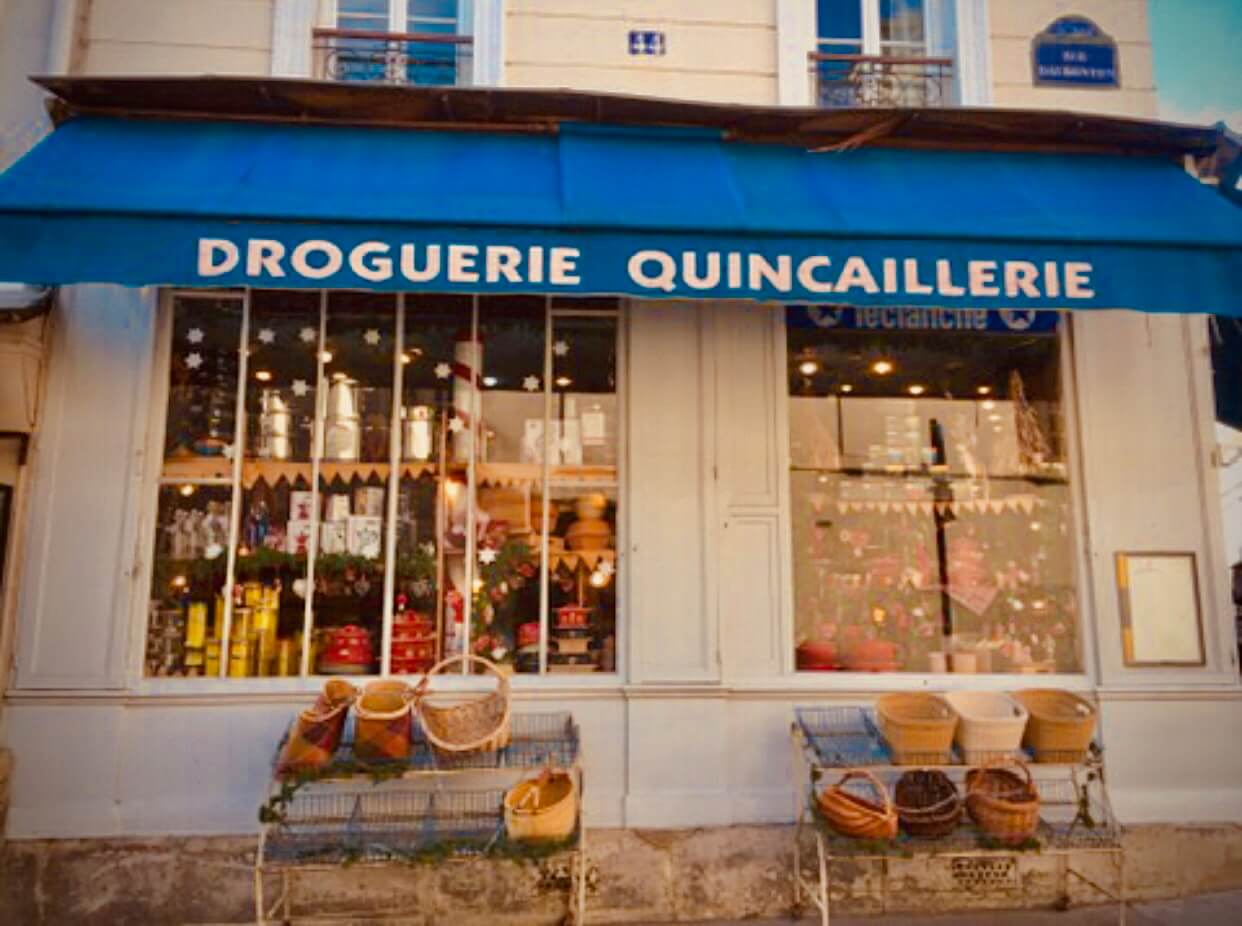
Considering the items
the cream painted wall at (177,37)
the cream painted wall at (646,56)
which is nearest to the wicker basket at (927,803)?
the cream painted wall at (646,56)

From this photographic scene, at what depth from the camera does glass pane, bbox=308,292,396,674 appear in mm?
5234

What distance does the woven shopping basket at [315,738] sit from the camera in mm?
4262

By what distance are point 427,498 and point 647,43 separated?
3.25m

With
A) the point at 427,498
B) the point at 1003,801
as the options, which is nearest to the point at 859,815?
the point at 1003,801

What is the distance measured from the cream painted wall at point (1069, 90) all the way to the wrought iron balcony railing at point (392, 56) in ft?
11.5

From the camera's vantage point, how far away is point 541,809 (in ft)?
14.2

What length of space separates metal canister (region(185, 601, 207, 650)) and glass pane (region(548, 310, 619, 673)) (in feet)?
6.55

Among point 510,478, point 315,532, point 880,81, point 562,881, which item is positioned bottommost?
point 562,881

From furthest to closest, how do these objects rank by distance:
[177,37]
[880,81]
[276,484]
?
[880,81] → [177,37] → [276,484]

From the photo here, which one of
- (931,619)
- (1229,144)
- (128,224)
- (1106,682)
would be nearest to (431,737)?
(128,224)

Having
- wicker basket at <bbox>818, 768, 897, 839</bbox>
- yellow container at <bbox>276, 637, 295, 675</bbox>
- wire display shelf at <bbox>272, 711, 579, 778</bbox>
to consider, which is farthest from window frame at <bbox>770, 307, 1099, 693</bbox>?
yellow container at <bbox>276, 637, 295, 675</bbox>

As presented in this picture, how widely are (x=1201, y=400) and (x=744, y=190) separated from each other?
10.5 feet

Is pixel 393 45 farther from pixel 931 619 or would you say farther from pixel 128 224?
pixel 931 619

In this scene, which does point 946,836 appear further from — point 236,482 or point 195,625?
point 236,482
